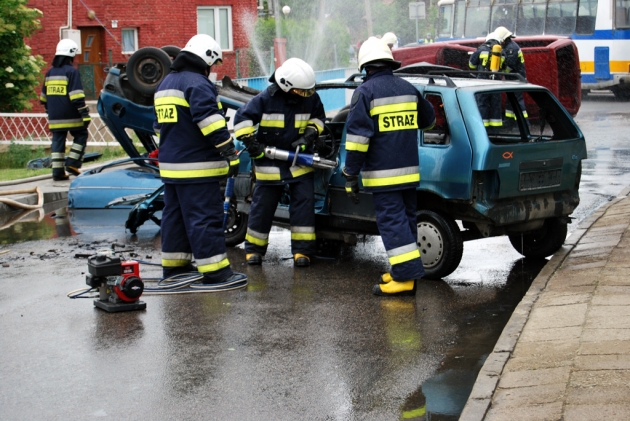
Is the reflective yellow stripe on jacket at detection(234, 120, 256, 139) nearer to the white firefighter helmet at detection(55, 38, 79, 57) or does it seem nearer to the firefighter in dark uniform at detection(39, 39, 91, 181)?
the firefighter in dark uniform at detection(39, 39, 91, 181)

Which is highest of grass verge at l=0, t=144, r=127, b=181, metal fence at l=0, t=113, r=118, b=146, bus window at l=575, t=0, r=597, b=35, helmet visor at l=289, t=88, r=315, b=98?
bus window at l=575, t=0, r=597, b=35

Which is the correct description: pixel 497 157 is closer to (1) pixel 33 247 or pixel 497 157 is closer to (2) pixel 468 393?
(2) pixel 468 393

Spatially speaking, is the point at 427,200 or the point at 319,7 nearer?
the point at 427,200

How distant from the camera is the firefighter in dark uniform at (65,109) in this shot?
13.3 m

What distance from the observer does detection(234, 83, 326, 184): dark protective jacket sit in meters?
7.99

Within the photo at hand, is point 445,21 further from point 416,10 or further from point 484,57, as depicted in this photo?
point 484,57

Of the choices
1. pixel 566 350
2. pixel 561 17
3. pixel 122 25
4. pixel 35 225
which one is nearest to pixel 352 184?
pixel 566 350

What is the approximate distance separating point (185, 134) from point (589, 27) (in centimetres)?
2026

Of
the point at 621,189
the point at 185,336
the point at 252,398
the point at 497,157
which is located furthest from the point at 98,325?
the point at 621,189

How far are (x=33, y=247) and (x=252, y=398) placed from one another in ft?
16.8

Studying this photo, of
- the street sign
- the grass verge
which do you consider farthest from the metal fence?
the street sign

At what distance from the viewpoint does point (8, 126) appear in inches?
738

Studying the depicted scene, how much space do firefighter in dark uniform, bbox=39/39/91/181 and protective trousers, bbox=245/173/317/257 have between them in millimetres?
5896

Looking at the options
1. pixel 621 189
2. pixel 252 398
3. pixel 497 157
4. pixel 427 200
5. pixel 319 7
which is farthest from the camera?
pixel 319 7
